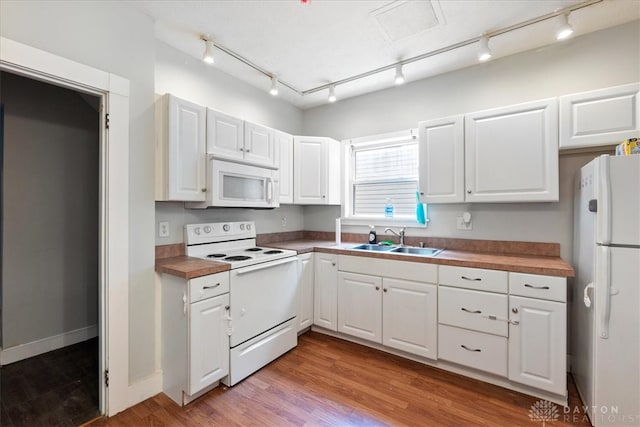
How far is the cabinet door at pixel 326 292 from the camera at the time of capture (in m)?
2.83

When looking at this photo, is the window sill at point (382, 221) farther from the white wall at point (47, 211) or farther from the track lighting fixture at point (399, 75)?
the white wall at point (47, 211)

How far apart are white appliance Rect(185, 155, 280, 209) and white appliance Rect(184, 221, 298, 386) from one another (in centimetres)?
37

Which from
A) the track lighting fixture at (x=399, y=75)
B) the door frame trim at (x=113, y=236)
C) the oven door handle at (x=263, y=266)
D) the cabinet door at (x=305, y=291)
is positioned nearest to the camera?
the door frame trim at (x=113, y=236)

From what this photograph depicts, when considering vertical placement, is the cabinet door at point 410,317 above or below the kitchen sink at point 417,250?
below

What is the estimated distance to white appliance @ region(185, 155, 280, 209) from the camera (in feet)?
7.45

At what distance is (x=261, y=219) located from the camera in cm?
320

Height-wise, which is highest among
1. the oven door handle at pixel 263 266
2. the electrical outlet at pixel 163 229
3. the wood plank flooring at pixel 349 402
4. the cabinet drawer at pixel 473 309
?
the electrical outlet at pixel 163 229

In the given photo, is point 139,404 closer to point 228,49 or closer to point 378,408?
point 378,408

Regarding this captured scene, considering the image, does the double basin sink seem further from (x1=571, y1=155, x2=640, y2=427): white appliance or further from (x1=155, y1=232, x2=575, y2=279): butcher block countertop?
(x1=571, y1=155, x2=640, y2=427): white appliance

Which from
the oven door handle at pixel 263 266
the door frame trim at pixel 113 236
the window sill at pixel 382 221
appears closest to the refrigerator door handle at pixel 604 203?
the window sill at pixel 382 221

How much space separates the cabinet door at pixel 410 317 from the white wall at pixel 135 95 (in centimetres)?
190

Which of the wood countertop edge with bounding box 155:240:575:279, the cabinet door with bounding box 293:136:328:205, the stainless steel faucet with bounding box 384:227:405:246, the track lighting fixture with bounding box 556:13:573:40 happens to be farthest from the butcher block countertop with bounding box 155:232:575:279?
the track lighting fixture with bounding box 556:13:573:40

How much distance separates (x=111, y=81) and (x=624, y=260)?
10.7 feet
